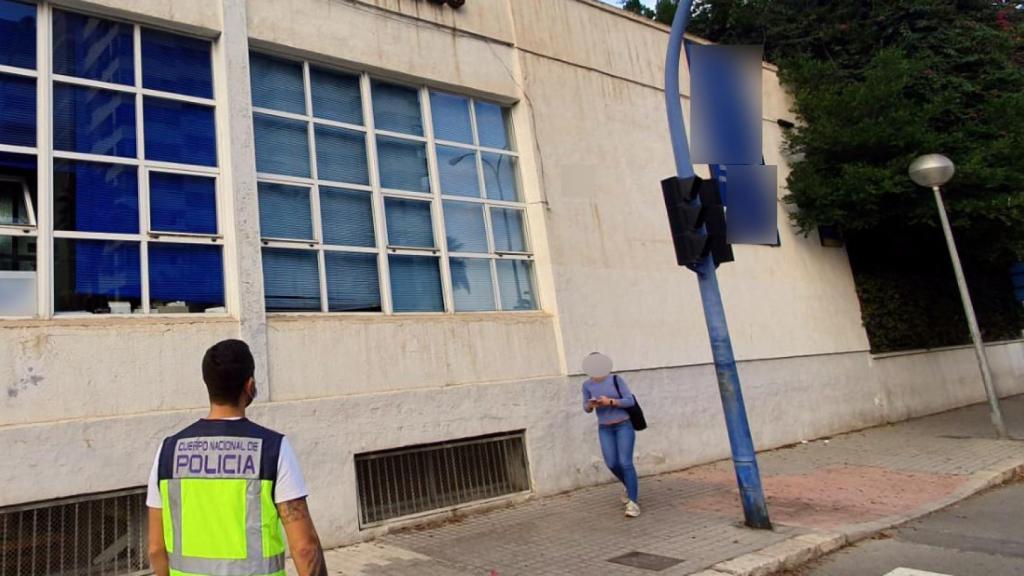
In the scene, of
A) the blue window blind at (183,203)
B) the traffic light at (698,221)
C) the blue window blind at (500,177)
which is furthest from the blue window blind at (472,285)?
the blue window blind at (183,203)

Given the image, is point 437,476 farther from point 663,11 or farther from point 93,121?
point 663,11

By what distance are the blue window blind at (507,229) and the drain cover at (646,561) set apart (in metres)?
4.31

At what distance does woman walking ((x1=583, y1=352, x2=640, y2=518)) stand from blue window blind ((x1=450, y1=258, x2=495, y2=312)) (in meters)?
1.96

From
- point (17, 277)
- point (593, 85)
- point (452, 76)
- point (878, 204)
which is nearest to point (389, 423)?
point (17, 277)

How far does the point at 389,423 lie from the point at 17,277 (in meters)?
3.38

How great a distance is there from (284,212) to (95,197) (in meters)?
1.68

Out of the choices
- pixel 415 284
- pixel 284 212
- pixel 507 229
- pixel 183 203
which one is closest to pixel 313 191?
pixel 284 212

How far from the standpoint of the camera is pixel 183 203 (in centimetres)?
645

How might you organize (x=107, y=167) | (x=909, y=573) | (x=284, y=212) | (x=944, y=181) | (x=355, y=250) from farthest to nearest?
(x=944, y=181), (x=355, y=250), (x=284, y=212), (x=107, y=167), (x=909, y=573)

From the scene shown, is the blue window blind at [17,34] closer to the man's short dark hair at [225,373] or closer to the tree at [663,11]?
the man's short dark hair at [225,373]

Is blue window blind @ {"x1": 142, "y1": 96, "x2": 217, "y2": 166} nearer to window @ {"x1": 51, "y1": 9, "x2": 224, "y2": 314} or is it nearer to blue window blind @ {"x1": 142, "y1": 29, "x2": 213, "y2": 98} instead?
window @ {"x1": 51, "y1": 9, "x2": 224, "y2": 314}

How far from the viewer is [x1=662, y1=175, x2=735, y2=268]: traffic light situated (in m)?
6.57

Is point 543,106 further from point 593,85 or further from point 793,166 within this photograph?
point 793,166

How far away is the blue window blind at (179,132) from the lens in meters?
6.42
